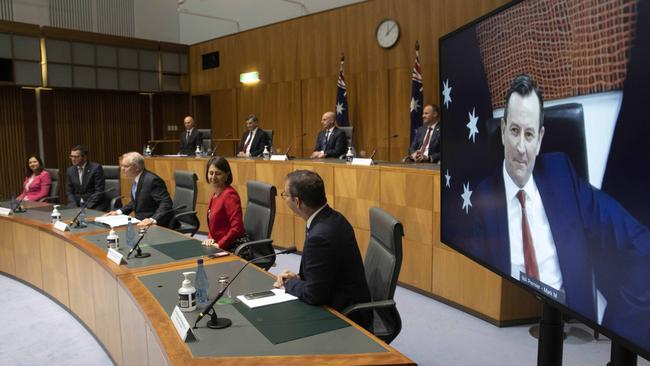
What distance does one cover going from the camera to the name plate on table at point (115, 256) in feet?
8.84

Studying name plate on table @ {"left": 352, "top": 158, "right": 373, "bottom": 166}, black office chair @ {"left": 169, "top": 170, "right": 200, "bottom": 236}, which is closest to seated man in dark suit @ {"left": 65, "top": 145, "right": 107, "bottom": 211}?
black office chair @ {"left": 169, "top": 170, "right": 200, "bottom": 236}

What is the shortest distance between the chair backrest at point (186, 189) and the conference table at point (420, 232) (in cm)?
111

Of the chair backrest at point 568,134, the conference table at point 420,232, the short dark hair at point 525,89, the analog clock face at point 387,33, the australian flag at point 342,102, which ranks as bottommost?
the conference table at point 420,232

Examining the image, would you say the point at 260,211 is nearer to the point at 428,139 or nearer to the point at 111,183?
the point at 428,139

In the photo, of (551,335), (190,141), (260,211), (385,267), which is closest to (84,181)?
(190,141)

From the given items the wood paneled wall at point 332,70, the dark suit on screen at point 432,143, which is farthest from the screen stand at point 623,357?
the wood paneled wall at point 332,70

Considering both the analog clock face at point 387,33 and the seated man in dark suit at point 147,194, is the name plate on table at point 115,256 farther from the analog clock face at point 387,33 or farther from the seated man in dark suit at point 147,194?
the analog clock face at point 387,33

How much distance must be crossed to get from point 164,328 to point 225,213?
1.80 metres

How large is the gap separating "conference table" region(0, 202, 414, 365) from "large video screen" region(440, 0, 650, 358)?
58 cm

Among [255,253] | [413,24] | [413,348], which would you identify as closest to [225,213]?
[255,253]

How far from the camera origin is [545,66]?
3.83ft

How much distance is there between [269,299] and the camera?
82.0 inches

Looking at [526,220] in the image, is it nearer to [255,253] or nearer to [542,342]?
[542,342]

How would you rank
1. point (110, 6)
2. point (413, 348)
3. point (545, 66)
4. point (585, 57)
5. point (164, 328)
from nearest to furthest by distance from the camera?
point (585, 57)
point (545, 66)
point (164, 328)
point (413, 348)
point (110, 6)
